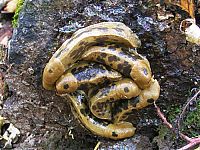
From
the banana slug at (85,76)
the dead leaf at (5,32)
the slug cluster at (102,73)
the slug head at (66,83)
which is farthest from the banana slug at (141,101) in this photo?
the dead leaf at (5,32)

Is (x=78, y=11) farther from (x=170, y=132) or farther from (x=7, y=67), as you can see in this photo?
(x=170, y=132)

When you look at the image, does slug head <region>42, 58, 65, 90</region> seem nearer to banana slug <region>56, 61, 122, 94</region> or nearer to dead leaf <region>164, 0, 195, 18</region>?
banana slug <region>56, 61, 122, 94</region>

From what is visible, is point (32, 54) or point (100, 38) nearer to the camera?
point (100, 38)

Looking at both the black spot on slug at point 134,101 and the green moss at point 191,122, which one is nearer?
the black spot on slug at point 134,101

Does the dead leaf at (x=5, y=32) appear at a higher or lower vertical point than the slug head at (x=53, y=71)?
lower

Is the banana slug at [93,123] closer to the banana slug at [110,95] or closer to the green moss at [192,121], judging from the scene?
the banana slug at [110,95]

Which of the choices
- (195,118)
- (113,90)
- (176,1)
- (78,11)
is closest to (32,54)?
(78,11)
